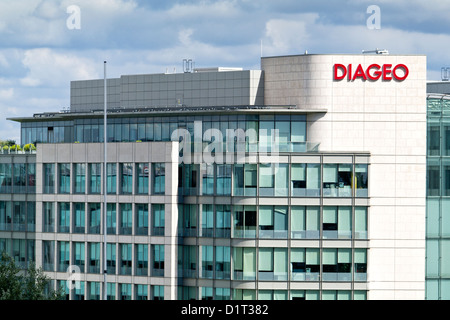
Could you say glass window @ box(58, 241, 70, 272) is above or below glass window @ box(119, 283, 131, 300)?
above

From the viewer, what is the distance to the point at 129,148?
2405 inches

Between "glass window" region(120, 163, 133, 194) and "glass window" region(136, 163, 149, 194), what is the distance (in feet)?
1.80

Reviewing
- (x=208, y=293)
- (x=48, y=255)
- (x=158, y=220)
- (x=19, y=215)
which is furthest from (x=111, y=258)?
(x=19, y=215)

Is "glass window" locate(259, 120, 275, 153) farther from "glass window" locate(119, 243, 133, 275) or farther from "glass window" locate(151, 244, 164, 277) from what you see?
"glass window" locate(119, 243, 133, 275)

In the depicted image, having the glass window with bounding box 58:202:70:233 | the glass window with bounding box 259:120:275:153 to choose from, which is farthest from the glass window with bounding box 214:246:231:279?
the glass window with bounding box 58:202:70:233

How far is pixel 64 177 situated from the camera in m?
63.9

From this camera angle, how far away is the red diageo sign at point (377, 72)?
6100 centimetres

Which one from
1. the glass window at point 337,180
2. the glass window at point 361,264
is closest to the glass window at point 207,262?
the glass window at point 337,180

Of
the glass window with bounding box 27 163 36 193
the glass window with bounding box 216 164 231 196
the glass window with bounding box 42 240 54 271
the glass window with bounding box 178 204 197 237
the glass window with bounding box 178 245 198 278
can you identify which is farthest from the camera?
the glass window with bounding box 27 163 36 193

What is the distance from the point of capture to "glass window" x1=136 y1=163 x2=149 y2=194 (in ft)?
199

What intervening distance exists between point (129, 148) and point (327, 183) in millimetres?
15056

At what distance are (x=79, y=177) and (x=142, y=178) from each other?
5.68 metres

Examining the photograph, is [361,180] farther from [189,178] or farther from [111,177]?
[111,177]
